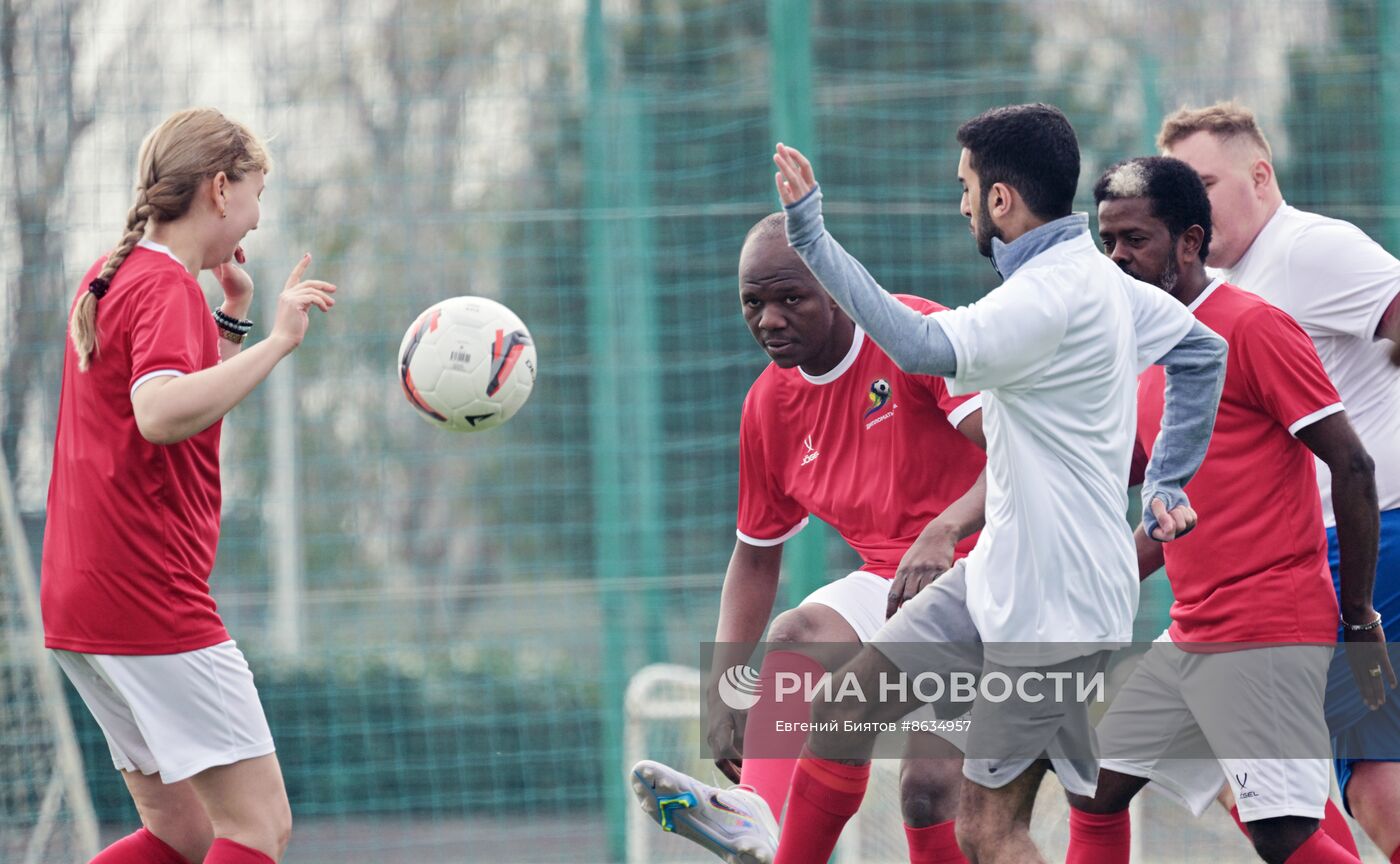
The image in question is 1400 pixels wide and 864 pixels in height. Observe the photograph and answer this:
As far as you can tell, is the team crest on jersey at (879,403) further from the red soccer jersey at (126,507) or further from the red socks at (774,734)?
the red soccer jersey at (126,507)

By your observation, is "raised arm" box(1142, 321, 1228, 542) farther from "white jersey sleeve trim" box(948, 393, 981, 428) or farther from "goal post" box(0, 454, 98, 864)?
"goal post" box(0, 454, 98, 864)

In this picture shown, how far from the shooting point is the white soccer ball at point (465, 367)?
13.7 ft

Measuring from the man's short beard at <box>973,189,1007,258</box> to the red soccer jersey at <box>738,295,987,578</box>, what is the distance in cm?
58

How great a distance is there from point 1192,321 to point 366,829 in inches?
193

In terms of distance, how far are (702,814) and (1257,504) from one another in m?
1.45

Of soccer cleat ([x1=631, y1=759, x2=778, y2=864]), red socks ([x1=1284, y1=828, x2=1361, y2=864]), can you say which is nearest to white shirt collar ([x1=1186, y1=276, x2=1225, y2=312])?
red socks ([x1=1284, y1=828, x2=1361, y2=864])

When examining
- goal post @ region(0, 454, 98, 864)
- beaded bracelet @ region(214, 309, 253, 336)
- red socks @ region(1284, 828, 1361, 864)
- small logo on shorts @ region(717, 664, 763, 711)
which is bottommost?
goal post @ region(0, 454, 98, 864)

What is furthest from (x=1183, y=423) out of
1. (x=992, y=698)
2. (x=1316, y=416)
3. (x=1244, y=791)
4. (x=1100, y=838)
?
(x=1100, y=838)

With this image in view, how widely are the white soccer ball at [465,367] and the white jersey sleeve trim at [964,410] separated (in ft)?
3.69

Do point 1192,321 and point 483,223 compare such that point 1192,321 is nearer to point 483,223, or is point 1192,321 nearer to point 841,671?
point 841,671

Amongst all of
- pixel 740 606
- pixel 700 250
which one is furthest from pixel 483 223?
pixel 740 606

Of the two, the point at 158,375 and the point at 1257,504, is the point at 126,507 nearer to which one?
the point at 158,375

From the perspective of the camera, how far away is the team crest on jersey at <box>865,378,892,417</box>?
13.1 ft

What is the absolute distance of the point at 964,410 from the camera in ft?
12.3
